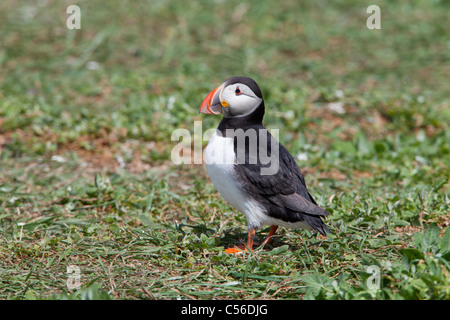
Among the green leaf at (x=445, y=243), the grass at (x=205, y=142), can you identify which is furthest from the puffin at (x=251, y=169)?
the green leaf at (x=445, y=243)

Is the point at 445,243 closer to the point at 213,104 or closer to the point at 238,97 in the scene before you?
the point at 238,97

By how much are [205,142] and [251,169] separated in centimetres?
262

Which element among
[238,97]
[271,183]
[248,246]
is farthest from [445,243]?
[238,97]

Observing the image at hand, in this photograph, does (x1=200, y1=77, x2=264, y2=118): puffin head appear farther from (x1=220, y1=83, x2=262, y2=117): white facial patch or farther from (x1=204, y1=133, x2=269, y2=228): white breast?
(x1=204, y1=133, x2=269, y2=228): white breast

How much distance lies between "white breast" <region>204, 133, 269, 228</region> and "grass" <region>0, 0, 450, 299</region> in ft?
0.95

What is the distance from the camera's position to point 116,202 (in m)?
5.25

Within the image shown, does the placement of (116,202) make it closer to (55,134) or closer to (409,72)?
(55,134)

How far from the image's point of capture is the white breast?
13.5 feet

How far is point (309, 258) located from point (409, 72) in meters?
5.36

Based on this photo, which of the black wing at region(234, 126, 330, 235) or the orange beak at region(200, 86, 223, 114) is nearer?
the black wing at region(234, 126, 330, 235)

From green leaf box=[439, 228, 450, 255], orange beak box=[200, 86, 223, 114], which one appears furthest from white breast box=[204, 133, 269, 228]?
green leaf box=[439, 228, 450, 255]
